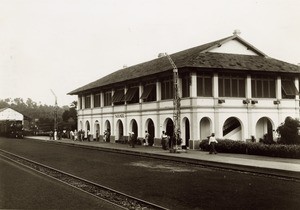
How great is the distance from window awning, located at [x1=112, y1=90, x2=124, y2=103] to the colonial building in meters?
3.83

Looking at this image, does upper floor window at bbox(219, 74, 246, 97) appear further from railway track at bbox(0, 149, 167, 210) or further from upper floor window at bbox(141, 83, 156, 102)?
railway track at bbox(0, 149, 167, 210)

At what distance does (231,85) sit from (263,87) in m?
3.14

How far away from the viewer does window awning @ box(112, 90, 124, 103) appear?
134 feet

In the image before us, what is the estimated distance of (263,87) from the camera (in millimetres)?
32406

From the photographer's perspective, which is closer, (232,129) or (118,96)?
(232,129)

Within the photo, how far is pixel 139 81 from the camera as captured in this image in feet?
122

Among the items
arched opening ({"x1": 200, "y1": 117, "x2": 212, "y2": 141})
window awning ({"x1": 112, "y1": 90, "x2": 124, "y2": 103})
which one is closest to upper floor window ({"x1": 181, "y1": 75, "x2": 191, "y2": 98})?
arched opening ({"x1": 200, "y1": 117, "x2": 212, "y2": 141})

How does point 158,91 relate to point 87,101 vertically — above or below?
below

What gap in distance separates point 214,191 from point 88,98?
132ft

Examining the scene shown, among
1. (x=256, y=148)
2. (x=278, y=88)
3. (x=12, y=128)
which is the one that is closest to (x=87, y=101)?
(x=12, y=128)

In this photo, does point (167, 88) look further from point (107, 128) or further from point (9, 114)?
point (9, 114)

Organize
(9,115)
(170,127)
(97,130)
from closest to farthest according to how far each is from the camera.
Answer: (170,127) < (97,130) < (9,115)

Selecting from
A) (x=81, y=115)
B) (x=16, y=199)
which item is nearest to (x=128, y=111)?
(x=81, y=115)

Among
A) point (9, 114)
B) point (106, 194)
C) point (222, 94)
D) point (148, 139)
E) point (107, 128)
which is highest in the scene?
point (9, 114)
